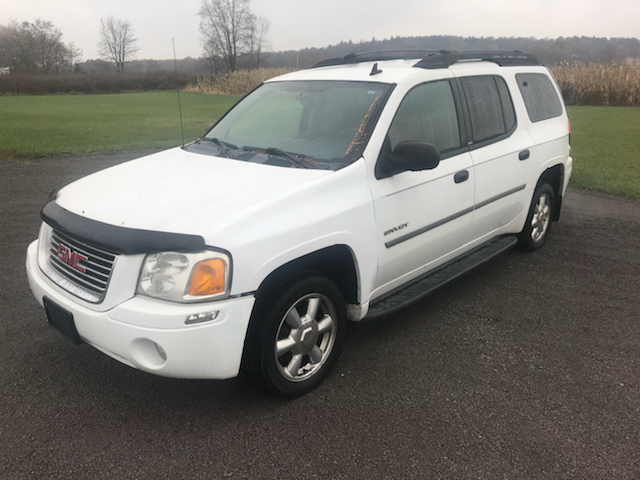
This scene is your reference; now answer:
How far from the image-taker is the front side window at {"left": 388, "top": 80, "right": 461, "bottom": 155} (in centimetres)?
349

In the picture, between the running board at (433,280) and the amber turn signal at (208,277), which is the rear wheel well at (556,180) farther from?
the amber turn signal at (208,277)

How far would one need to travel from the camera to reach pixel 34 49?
63.4 meters

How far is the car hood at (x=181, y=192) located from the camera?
2621 mm

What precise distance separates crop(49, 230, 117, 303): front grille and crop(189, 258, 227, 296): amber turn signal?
1.46 ft

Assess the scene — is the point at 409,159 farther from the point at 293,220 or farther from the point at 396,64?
the point at 396,64

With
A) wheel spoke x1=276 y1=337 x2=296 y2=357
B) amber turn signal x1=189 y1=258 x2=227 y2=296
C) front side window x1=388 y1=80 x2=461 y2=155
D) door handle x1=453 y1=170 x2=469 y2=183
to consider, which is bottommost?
wheel spoke x1=276 y1=337 x2=296 y2=357

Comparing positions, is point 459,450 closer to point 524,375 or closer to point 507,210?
point 524,375

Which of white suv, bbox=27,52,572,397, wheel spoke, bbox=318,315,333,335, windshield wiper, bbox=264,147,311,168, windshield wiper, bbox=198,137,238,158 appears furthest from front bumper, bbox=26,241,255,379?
windshield wiper, bbox=198,137,238,158

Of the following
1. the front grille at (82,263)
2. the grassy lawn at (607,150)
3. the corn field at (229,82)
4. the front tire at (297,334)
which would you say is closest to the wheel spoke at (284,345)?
the front tire at (297,334)

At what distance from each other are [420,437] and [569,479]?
0.71 metres

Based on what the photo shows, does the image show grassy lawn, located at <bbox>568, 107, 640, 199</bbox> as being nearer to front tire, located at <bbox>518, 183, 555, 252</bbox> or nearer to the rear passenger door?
front tire, located at <bbox>518, 183, 555, 252</bbox>

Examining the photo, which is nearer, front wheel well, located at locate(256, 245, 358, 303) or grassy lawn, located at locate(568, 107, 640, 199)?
front wheel well, located at locate(256, 245, 358, 303)

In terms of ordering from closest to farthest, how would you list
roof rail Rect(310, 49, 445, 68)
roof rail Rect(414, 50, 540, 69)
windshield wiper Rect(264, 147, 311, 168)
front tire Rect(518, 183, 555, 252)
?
windshield wiper Rect(264, 147, 311, 168) → roof rail Rect(414, 50, 540, 69) → roof rail Rect(310, 49, 445, 68) → front tire Rect(518, 183, 555, 252)

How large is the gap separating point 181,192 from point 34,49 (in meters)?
73.2
